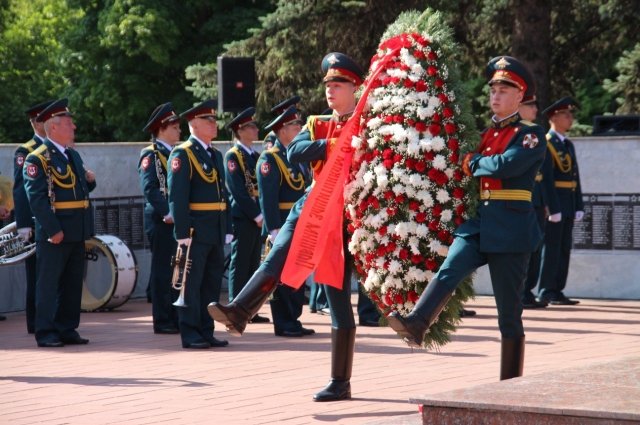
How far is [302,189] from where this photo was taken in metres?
13.3

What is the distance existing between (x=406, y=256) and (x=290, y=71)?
1427 cm

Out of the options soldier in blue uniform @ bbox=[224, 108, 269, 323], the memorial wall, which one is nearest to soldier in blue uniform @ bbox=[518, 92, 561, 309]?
the memorial wall

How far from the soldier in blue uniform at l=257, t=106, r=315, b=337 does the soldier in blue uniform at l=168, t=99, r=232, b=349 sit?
2.65 feet

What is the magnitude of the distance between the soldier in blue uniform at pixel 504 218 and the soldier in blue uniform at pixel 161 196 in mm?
5508

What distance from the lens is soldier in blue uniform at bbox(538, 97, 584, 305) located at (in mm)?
14922

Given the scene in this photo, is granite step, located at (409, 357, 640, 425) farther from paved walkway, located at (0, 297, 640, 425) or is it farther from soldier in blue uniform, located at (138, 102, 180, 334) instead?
soldier in blue uniform, located at (138, 102, 180, 334)

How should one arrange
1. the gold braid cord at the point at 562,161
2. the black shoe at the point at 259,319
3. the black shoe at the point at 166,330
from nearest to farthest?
the black shoe at the point at 166,330 < the black shoe at the point at 259,319 < the gold braid cord at the point at 562,161

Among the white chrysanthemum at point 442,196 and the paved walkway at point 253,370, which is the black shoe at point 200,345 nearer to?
the paved walkway at point 253,370

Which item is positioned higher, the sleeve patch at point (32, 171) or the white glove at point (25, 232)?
the sleeve patch at point (32, 171)

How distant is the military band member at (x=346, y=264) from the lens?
8.43 meters

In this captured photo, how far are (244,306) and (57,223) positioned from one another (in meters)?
3.66

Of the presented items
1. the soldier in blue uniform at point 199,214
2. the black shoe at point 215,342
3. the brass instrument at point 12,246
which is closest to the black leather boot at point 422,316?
the soldier in blue uniform at point 199,214

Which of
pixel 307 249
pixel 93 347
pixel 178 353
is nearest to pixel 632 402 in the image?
pixel 307 249

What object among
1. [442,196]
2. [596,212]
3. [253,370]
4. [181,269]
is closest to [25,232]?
[181,269]
